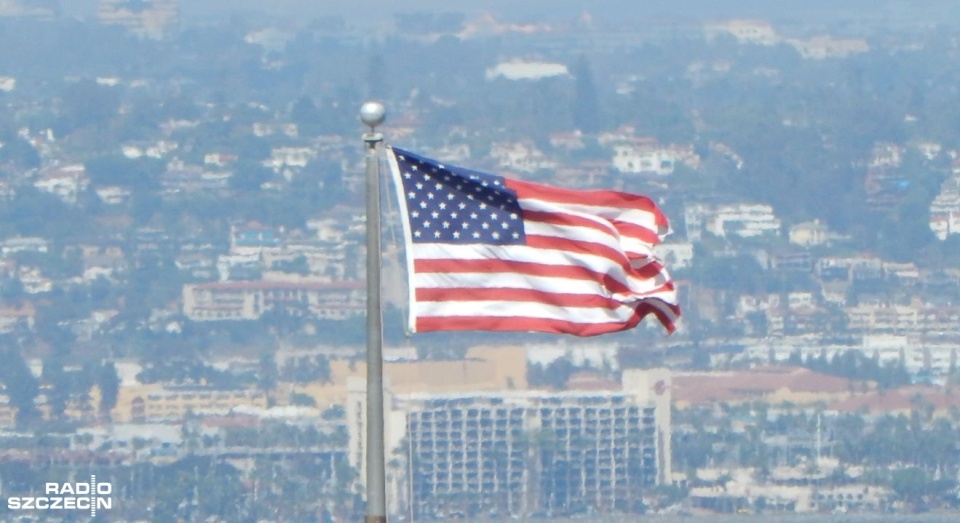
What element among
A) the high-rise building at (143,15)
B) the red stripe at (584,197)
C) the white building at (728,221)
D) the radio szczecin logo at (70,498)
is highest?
the high-rise building at (143,15)

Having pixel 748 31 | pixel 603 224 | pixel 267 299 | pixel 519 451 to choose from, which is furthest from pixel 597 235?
pixel 748 31

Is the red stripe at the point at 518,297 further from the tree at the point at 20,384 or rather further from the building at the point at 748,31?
the building at the point at 748,31

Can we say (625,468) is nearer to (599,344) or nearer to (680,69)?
(599,344)

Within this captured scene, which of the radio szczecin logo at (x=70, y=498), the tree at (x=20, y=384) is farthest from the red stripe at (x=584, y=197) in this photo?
the tree at (x=20, y=384)

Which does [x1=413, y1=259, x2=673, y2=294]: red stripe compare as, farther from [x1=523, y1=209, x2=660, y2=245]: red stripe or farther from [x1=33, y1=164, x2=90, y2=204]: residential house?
[x1=33, y1=164, x2=90, y2=204]: residential house

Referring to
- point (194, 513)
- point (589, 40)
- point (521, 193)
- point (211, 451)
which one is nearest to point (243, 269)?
point (211, 451)

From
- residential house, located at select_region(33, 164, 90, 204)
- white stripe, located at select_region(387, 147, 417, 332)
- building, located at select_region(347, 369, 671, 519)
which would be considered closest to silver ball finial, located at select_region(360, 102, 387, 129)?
white stripe, located at select_region(387, 147, 417, 332)

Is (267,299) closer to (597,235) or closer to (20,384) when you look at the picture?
(20,384)
